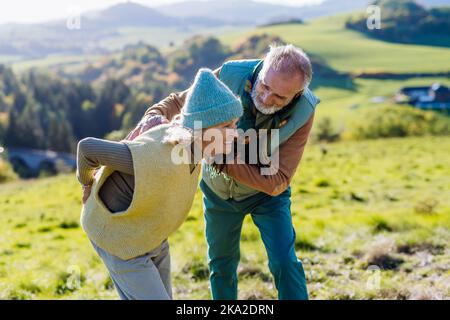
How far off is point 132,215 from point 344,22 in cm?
11605

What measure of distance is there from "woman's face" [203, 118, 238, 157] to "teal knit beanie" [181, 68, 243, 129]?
37 mm

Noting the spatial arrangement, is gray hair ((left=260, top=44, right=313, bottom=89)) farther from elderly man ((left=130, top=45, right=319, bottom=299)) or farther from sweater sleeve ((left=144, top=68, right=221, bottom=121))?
sweater sleeve ((left=144, top=68, right=221, bottom=121))

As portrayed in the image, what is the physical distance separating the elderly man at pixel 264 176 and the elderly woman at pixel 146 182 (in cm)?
31

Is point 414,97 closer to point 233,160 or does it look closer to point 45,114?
point 45,114

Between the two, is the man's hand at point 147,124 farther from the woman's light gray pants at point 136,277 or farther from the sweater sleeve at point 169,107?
the woman's light gray pants at point 136,277

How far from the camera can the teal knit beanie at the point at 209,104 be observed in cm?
289

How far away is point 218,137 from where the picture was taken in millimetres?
2926

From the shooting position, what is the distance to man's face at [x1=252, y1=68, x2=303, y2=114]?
11.0 feet

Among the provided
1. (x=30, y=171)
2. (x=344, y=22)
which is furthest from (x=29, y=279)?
(x=344, y=22)

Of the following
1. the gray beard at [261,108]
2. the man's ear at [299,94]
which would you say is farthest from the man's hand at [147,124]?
the man's ear at [299,94]

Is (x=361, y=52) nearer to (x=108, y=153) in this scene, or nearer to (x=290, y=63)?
(x=290, y=63)

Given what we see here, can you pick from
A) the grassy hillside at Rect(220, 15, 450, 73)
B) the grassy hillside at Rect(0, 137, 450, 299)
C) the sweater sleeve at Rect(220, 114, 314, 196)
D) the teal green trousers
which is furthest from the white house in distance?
the sweater sleeve at Rect(220, 114, 314, 196)

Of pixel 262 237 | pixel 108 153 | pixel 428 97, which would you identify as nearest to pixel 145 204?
pixel 108 153

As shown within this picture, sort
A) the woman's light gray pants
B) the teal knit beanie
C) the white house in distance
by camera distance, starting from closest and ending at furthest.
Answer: the teal knit beanie < the woman's light gray pants < the white house in distance
